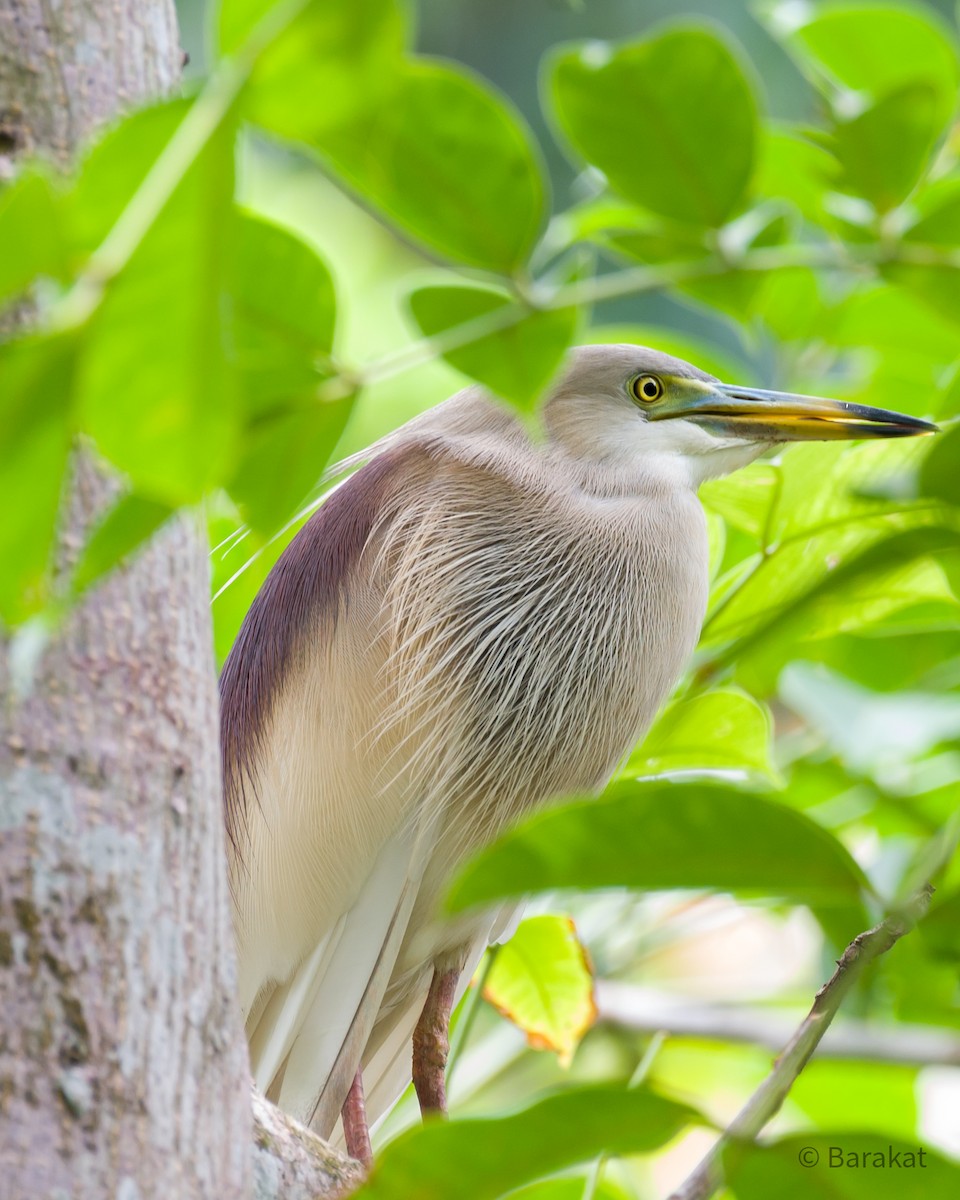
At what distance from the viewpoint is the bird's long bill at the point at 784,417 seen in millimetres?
869

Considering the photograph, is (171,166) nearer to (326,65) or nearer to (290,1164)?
(326,65)

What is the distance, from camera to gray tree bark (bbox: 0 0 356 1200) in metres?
0.46

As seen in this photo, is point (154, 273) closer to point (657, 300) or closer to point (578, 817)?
point (578, 817)

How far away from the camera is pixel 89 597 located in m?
0.52

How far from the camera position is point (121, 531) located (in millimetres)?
309

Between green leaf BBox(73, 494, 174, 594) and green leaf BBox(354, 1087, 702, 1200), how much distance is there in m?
0.16

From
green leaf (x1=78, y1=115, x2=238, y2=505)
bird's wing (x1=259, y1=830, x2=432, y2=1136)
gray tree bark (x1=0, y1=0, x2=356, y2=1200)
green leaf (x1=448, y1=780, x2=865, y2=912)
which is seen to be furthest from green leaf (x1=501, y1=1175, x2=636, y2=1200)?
green leaf (x1=78, y1=115, x2=238, y2=505)

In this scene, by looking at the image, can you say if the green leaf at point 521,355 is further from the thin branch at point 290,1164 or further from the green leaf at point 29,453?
the thin branch at point 290,1164

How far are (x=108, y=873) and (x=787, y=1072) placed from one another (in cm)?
27

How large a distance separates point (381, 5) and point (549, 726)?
74 centimetres

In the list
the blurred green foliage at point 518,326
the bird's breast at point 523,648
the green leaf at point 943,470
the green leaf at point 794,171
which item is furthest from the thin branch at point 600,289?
the bird's breast at point 523,648

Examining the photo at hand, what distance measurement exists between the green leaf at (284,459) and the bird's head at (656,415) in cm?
68

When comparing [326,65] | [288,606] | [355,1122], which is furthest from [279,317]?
[355,1122]

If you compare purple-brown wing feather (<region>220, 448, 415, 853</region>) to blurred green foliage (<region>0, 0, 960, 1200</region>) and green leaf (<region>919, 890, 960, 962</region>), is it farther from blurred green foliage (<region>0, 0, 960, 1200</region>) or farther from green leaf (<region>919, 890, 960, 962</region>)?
green leaf (<region>919, 890, 960, 962</region>)
